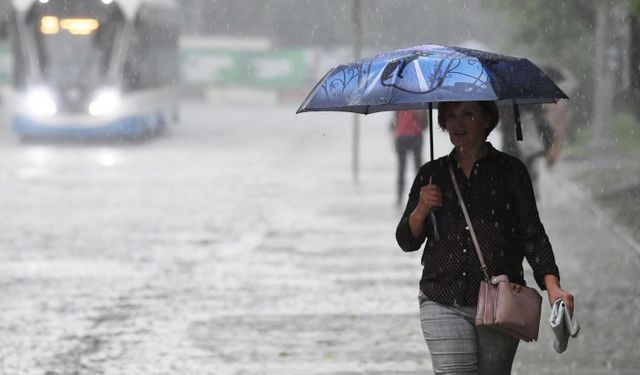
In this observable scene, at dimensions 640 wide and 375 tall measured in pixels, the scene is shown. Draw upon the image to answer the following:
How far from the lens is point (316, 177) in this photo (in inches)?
Result: 918

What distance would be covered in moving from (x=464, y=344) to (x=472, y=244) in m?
0.34

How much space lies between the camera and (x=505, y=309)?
4.78 meters

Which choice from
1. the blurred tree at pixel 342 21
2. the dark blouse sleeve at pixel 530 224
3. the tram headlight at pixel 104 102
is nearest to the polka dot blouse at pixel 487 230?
the dark blouse sleeve at pixel 530 224

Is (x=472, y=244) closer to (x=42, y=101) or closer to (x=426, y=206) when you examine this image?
(x=426, y=206)

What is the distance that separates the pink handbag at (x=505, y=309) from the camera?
478 centimetres

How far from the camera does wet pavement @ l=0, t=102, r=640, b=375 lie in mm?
8625

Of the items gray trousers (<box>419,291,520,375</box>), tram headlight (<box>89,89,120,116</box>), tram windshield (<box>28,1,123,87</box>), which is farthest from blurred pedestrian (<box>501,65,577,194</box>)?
tram windshield (<box>28,1,123,87</box>)

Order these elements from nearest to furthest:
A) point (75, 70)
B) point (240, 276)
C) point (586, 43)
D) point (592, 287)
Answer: point (592, 287)
point (240, 276)
point (586, 43)
point (75, 70)

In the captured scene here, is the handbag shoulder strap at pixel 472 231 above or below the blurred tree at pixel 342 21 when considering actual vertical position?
below

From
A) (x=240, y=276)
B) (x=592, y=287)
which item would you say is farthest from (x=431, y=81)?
(x=240, y=276)

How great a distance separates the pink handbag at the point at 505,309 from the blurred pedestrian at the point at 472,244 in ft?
0.24

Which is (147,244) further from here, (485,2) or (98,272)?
(485,2)

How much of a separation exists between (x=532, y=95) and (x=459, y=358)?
3.23ft

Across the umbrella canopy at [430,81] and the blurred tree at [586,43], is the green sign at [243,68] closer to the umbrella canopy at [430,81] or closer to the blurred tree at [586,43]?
the blurred tree at [586,43]
